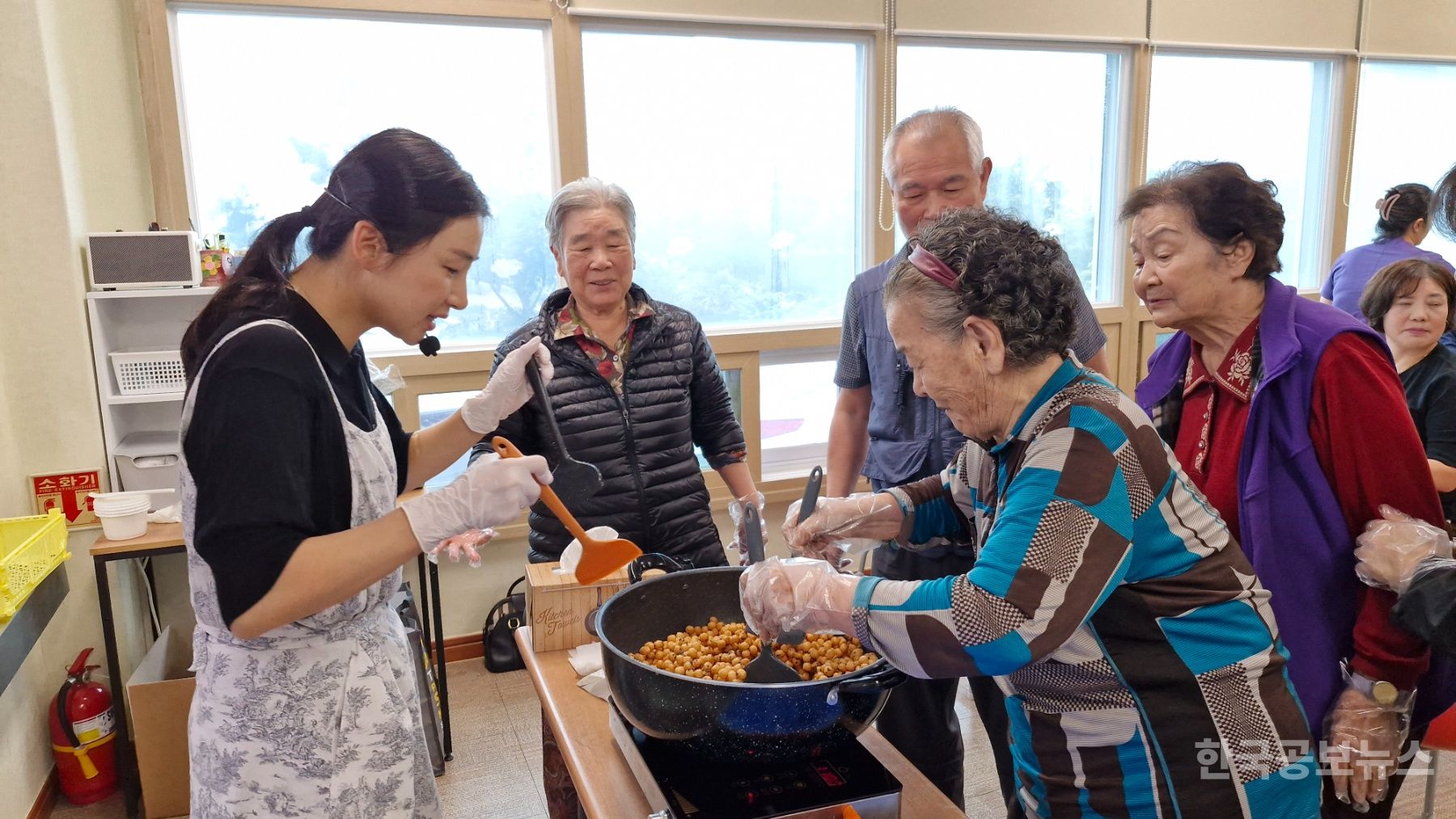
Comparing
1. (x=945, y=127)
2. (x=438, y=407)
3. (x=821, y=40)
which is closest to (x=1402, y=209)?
(x=821, y=40)

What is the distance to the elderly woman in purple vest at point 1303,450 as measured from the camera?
134 cm

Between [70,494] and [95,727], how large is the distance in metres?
Answer: 0.70

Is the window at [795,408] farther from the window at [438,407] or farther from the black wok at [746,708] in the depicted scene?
the black wok at [746,708]

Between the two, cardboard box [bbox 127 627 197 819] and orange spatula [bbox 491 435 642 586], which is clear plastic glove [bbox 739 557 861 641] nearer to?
orange spatula [bbox 491 435 642 586]

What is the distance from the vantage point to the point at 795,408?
4086 millimetres

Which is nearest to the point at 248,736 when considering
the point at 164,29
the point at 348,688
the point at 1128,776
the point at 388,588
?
the point at 348,688

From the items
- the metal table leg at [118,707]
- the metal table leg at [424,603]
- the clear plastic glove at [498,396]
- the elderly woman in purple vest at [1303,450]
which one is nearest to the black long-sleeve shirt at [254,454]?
the clear plastic glove at [498,396]

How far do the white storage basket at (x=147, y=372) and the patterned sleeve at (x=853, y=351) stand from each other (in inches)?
82.0

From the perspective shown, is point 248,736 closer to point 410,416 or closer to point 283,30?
point 410,416

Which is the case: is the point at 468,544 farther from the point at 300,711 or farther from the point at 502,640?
the point at 502,640

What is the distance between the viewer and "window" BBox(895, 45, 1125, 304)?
4.06 metres

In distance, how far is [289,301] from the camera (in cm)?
122

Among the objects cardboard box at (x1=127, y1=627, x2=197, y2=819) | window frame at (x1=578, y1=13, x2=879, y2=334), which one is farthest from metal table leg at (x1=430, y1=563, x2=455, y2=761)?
window frame at (x1=578, y1=13, x2=879, y2=334)

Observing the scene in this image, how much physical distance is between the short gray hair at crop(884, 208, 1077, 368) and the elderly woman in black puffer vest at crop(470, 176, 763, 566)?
102 cm
